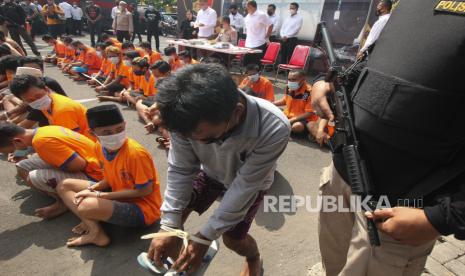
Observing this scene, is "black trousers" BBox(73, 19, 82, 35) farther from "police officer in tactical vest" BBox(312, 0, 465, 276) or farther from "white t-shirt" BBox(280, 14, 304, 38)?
"police officer in tactical vest" BBox(312, 0, 465, 276)

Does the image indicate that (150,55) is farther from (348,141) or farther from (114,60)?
A: (348,141)

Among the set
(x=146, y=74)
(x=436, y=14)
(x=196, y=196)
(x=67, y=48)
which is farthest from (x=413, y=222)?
(x=67, y=48)

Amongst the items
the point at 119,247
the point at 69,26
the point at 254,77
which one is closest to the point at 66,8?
the point at 69,26

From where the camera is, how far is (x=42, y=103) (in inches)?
117

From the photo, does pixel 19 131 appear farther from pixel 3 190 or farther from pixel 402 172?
pixel 402 172

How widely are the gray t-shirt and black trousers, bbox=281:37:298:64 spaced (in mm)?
7804

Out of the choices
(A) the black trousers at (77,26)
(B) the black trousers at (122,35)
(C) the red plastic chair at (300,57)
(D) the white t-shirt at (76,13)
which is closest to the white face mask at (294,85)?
(C) the red plastic chair at (300,57)

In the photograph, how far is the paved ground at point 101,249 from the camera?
7.11 ft

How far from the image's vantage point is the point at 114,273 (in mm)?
2121

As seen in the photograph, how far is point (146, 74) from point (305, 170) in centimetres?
373

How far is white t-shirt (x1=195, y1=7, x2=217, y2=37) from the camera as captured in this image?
→ 892 centimetres

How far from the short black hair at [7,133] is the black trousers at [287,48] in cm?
758

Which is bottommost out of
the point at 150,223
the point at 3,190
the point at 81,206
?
the point at 3,190

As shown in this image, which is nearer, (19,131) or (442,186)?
(442,186)
